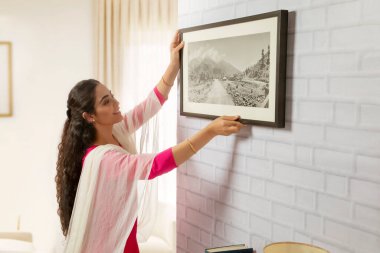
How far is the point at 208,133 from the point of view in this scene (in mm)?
1852

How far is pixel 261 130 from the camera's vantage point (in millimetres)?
1754

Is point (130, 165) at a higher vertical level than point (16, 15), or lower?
lower

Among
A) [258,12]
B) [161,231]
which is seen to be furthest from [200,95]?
[161,231]

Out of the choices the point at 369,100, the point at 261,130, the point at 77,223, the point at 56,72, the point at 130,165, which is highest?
the point at 56,72

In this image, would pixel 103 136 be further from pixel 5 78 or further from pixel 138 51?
pixel 5 78

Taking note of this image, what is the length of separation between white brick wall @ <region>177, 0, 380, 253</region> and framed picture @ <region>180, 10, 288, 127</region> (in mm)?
45

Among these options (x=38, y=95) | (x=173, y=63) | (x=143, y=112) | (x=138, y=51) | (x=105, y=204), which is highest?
(x=138, y=51)

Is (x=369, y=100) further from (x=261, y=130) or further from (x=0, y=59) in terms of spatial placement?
(x=0, y=59)

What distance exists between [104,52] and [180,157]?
321cm

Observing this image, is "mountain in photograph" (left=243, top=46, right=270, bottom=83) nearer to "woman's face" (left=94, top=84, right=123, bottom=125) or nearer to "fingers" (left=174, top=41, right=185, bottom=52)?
"fingers" (left=174, top=41, right=185, bottom=52)

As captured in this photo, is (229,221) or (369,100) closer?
(369,100)

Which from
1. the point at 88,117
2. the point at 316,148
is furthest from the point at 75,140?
the point at 316,148

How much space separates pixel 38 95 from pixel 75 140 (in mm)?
2703

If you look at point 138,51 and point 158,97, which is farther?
point 138,51
